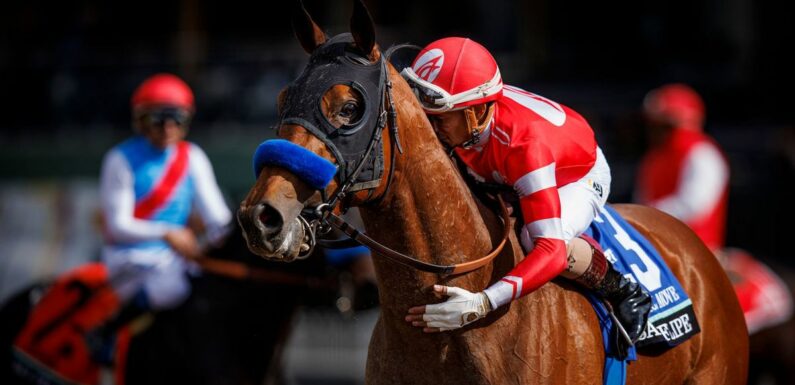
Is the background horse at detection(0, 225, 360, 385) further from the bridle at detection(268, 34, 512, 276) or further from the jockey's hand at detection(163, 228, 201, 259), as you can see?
the bridle at detection(268, 34, 512, 276)

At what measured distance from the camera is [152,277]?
6.21 m

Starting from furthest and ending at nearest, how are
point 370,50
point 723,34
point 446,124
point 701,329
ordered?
point 723,34 → point 701,329 → point 446,124 → point 370,50

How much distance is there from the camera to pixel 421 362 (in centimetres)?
332

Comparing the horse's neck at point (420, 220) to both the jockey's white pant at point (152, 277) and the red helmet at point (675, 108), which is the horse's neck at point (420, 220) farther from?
the red helmet at point (675, 108)

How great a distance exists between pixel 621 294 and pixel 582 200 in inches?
14.7

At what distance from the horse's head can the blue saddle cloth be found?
1113mm

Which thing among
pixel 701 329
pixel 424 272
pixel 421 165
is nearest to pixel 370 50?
pixel 421 165

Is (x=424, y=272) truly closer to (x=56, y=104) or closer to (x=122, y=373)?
(x=122, y=373)

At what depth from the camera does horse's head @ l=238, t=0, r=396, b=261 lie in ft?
9.38

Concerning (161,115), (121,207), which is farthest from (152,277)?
(161,115)

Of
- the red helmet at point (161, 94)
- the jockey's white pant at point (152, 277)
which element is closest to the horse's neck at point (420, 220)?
the jockey's white pant at point (152, 277)

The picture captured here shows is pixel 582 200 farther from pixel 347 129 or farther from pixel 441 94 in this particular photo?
pixel 347 129

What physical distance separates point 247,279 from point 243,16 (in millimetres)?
9619

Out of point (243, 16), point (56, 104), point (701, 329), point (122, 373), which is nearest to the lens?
point (701, 329)
